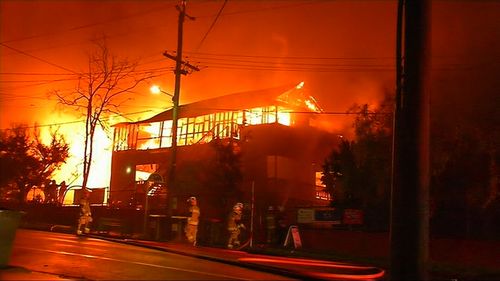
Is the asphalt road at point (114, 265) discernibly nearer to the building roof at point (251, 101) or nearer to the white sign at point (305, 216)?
the white sign at point (305, 216)

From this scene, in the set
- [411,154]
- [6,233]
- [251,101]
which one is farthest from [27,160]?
[411,154]

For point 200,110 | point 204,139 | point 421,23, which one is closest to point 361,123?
point 421,23

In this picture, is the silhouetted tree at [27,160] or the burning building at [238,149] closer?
the burning building at [238,149]

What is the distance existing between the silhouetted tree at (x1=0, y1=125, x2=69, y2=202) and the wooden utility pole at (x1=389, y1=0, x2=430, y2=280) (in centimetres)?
3187

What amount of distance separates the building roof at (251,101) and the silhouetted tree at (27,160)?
252 inches

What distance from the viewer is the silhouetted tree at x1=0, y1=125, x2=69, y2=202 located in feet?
119

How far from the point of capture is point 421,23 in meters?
9.73

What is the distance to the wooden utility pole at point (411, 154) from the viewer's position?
916 centimetres

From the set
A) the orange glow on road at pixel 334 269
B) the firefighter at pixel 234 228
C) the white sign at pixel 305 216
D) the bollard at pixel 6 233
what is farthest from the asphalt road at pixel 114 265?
the white sign at pixel 305 216

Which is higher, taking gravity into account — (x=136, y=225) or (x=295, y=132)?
(x=295, y=132)

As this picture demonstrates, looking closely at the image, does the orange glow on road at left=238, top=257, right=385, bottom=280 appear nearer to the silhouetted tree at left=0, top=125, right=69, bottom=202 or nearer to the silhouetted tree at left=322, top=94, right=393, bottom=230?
the silhouetted tree at left=322, top=94, right=393, bottom=230

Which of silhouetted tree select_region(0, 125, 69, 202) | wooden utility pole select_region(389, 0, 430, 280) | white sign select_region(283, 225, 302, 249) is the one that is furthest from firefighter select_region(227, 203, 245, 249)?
silhouetted tree select_region(0, 125, 69, 202)

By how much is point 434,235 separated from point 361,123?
4797mm

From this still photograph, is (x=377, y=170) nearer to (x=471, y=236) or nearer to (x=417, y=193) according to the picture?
(x=471, y=236)
